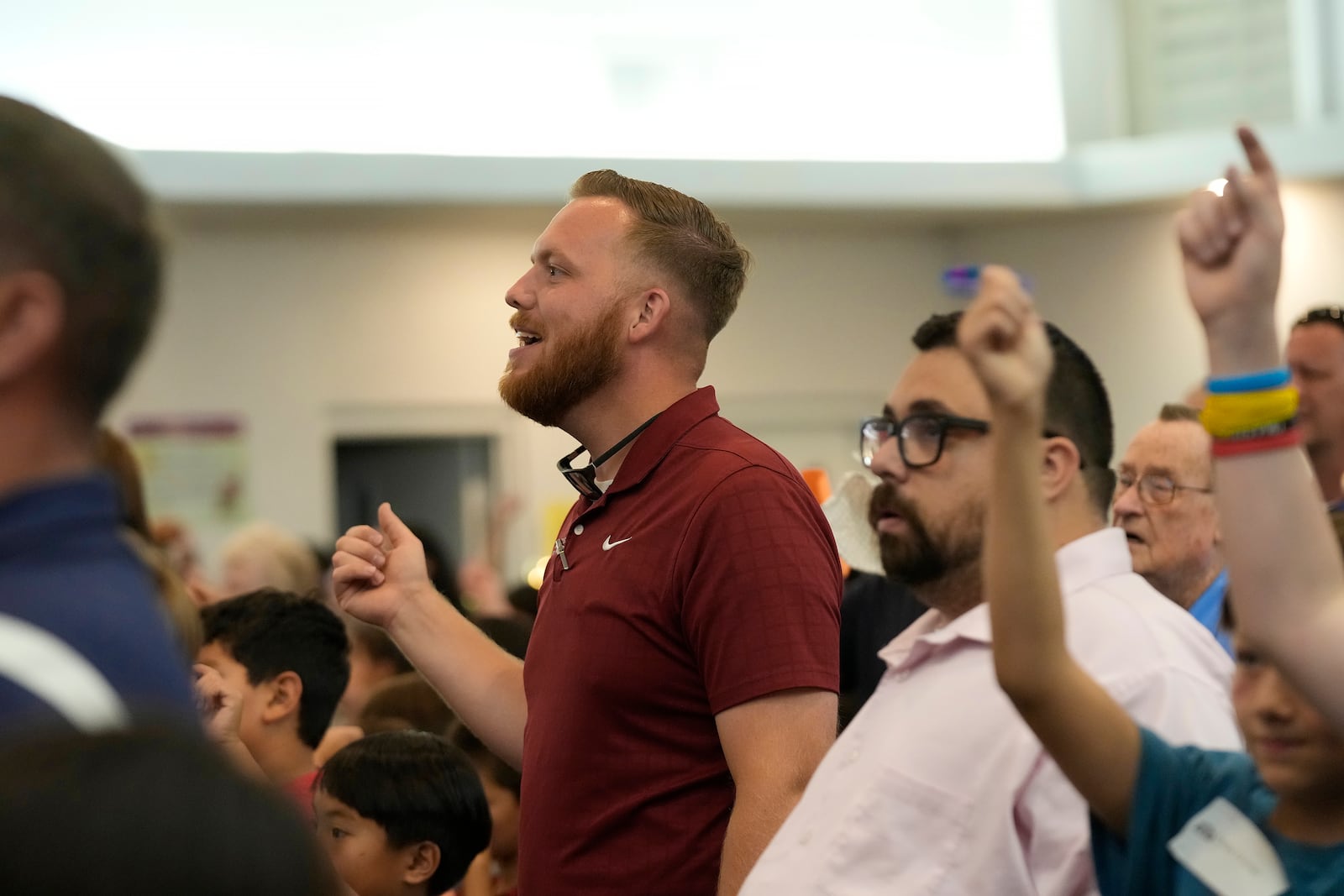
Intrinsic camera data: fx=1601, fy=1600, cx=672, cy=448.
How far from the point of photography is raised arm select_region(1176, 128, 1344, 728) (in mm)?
1221

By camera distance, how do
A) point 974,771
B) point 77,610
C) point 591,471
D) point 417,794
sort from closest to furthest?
point 77,610 < point 974,771 < point 591,471 < point 417,794

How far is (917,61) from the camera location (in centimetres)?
792

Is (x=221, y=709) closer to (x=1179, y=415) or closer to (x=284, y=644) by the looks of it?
(x=284, y=644)

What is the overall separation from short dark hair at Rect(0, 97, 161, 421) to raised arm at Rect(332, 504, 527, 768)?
1337mm

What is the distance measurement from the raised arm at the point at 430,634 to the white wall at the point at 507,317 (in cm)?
522

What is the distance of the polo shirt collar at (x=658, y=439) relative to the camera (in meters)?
2.08

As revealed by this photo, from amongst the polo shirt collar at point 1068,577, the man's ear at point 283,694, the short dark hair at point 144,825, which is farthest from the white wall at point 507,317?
the short dark hair at point 144,825

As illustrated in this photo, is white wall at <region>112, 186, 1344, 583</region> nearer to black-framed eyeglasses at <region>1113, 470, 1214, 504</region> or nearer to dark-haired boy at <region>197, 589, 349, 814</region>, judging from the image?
dark-haired boy at <region>197, 589, 349, 814</region>

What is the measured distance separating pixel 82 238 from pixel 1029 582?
2.43 feet

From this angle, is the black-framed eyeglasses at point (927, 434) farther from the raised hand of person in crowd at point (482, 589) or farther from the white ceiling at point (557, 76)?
the white ceiling at point (557, 76)

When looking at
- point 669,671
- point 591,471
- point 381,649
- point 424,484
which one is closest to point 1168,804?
point 669,671

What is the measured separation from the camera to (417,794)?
263 centimetres

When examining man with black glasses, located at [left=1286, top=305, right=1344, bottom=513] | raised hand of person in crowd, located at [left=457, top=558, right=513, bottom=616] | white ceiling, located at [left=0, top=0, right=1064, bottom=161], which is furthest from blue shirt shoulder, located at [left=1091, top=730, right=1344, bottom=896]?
white ceiling, located at [left=0, top=0, right=1064, bottom=161]

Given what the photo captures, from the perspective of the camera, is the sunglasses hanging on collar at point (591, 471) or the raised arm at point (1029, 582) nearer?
the raised arm at point (1029, 582)
